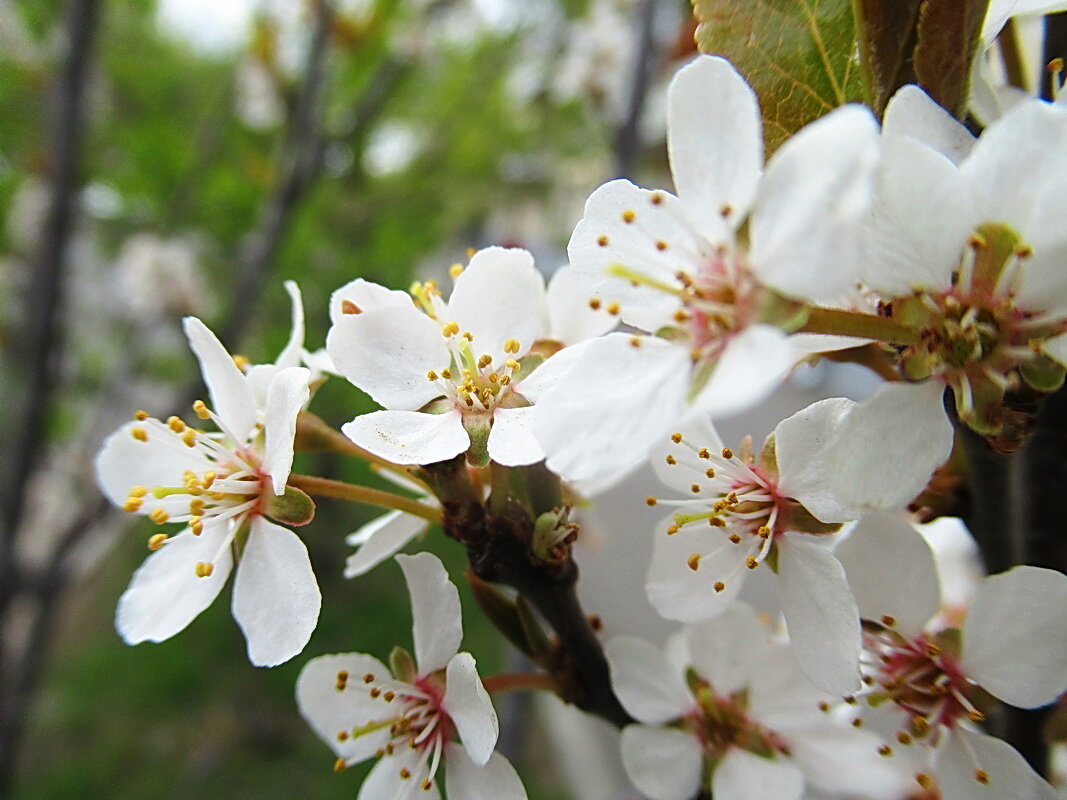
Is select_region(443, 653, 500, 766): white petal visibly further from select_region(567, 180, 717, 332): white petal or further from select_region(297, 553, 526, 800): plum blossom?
select_region(567, 180, 717, 332): white petal

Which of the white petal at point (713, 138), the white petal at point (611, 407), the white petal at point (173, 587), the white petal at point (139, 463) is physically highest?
the white petal at point (713, 138)

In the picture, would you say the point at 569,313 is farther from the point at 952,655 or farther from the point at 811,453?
the point at 952,655

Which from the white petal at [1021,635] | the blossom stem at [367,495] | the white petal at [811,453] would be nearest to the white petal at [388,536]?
the blossom stem at [367,495]

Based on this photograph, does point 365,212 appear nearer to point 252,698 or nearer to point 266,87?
point 266,87

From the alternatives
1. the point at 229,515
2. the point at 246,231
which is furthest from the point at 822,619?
the point at 246,231

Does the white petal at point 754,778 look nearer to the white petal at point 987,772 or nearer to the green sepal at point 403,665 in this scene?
the white petal at point 987,772

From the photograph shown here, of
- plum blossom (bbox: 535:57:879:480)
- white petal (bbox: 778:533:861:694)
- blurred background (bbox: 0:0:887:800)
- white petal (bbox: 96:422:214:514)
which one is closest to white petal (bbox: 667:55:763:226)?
plum blossom (bbox: 535:57:879:480)
